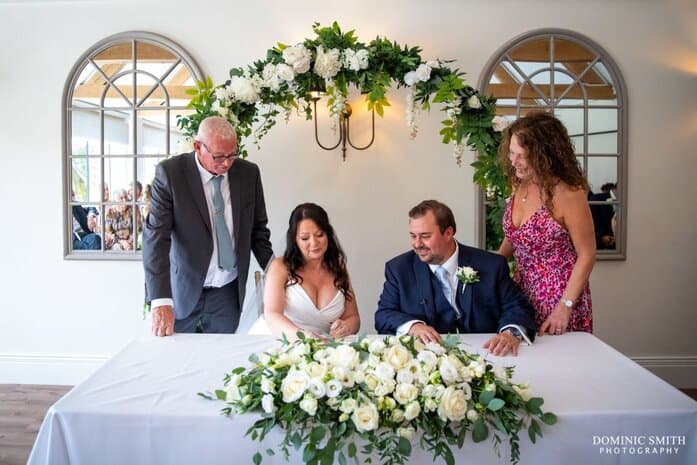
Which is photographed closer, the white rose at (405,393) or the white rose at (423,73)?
the white rose at (405,393)

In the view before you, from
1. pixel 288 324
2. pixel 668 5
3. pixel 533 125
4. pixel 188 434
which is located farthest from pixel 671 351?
pixel 188 434

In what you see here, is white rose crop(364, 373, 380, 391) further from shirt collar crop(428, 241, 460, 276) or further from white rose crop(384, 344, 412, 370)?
shirt collar crop(428, 241, 460, 276)

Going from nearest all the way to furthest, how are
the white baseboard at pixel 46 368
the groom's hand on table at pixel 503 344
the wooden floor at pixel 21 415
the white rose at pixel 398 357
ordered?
1. the white rose at pixel 398 357
2. the groom's hand on table at pixel 503 344
3. the wooden floor at pixel 21 415
4. the white baseboard at pixel 46 368

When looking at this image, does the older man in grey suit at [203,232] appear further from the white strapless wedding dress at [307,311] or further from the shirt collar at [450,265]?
the shirt collar at [450,265]

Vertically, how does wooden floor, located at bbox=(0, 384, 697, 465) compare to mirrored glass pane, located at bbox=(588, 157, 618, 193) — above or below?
below

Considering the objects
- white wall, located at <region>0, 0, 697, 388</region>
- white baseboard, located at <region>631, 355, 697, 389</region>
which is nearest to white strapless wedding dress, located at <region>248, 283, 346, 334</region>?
white wall, located at <region>0, 0, 697, 388</region>

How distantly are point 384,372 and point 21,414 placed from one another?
3.14 metres

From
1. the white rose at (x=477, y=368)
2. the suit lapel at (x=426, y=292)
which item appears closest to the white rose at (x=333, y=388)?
the white rose at (x=477, y=368)

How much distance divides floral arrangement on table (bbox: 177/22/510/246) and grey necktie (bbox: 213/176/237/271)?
27.1 inches

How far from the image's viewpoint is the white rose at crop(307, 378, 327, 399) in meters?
1.36

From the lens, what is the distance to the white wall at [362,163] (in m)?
3.95

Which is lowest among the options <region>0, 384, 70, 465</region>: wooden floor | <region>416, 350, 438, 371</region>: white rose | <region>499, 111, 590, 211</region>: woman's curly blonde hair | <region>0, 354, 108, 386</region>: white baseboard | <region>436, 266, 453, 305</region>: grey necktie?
<region>0, 384, 70, 465</region>: wooden floor

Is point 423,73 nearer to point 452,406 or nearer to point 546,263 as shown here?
point 546,263

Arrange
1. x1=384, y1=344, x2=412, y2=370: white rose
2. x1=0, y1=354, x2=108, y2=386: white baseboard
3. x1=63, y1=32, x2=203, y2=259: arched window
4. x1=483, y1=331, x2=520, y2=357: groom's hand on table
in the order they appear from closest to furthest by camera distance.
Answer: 1. x1=384, y1=344, x2=412, y2=370: white rose
2. x1=483, y1=331, x2=520, y2=357: groom's hand on table
3. x1=63, y1=32, x2=203, y2=259: arched window
4. x1=0, y1=354, x2=108, y2=386: white baseboard
